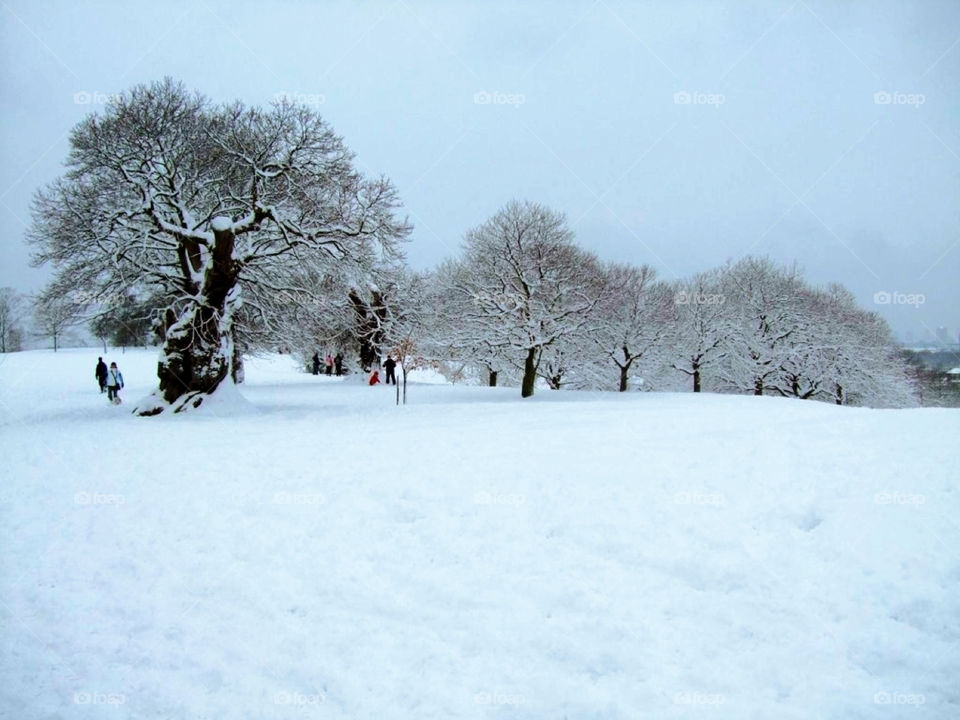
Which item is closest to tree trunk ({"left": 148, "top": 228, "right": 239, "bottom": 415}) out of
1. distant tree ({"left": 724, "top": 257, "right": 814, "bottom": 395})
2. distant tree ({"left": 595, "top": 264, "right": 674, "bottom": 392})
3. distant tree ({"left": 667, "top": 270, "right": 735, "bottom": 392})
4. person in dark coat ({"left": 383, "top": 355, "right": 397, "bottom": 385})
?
person in dark coat ({"left": 383, "top": 355, "right": 397, "bottom": 385})

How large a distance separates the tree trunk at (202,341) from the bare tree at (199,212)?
0.11ft

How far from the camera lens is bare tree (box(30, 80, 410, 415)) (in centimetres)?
1711

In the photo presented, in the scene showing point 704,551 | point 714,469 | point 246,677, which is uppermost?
point 714,469

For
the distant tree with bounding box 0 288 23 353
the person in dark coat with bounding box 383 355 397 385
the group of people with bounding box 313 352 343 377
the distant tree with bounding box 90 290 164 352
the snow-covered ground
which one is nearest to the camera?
the snow-covered ground

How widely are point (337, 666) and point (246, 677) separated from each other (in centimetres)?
79

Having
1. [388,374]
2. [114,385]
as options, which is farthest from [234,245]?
[388,374]

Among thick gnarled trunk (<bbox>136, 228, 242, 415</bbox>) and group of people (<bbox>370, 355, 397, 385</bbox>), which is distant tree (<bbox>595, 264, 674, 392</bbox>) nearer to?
group of people (<bbox>370, 355, 397, 385</bbox>)

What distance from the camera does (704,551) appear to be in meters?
6.59

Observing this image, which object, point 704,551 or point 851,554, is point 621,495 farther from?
point 851,554

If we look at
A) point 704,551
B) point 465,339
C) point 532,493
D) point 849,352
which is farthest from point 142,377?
point 849,352

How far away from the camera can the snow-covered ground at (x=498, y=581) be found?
4.81 m

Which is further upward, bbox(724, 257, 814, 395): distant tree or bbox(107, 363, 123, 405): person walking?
bbox(724, 257, 814, 395): distant tree

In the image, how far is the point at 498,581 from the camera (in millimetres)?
6371

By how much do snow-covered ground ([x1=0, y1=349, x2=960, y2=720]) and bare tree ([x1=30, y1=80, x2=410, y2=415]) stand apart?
26.6ft
